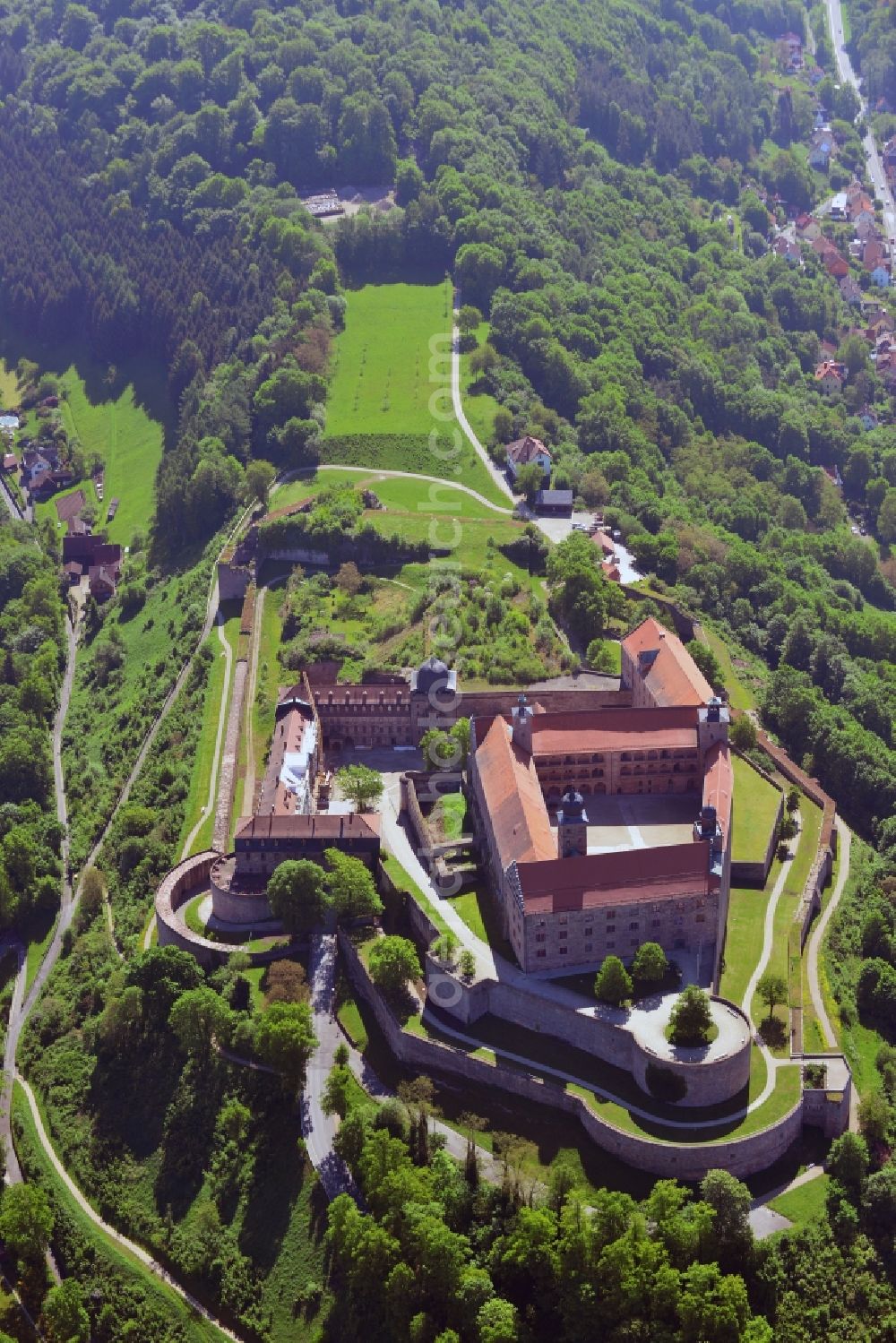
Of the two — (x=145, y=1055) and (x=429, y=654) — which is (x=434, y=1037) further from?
(x=429, y=654)

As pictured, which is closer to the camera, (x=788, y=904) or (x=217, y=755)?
(x=788, y=904)

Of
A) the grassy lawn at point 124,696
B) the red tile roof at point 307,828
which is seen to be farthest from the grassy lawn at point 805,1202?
the grassy lawn at point 124,696

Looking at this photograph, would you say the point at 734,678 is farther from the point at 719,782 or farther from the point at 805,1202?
the point at 805,1202

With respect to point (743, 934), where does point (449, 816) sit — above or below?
below

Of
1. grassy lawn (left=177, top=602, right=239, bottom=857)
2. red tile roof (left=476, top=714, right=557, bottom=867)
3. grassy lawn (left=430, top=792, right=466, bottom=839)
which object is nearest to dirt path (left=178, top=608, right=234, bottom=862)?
grassy lawn (left=177, top=602, right=239, bottom=857)

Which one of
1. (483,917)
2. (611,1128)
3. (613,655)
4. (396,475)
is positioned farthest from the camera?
(396,475)

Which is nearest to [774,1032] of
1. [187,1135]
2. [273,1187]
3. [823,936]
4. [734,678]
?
[823,936]
